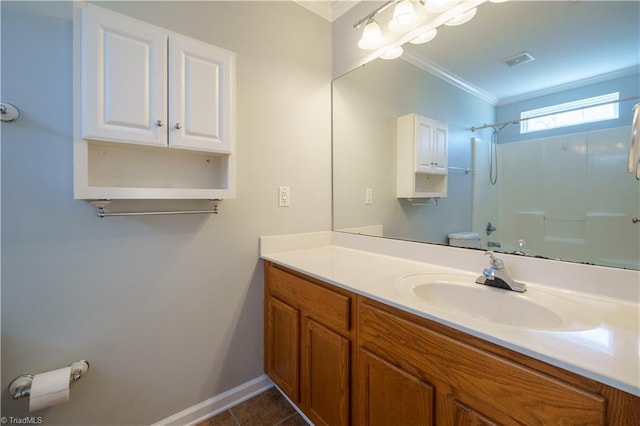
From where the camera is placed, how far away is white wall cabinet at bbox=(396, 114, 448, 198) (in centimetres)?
144

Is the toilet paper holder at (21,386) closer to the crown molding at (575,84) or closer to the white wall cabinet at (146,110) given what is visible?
the white wall cabinet at (146,110)

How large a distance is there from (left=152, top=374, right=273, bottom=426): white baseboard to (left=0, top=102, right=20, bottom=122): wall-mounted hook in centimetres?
147

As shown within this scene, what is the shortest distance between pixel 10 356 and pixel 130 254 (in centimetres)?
52

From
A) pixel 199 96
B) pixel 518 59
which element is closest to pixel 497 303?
pixel 518 59

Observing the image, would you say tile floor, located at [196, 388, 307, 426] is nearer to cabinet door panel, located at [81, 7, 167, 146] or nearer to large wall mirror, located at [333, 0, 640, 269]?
large wall mirror, located at [333, 0, 640, 269]

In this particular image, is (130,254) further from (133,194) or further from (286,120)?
(286,120)

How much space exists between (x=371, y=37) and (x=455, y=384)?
1.75 meters

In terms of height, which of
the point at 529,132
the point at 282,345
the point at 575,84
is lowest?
the point at 282,345

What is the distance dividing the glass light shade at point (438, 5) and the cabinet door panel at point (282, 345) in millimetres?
1654

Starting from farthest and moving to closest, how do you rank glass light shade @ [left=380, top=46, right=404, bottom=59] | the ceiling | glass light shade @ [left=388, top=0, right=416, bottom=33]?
glass light shade @ [left=380, top=46, right=404, bottom=59] → glass light shade @ [left=388, top=0, right=416, bottom=33] → the ceiling

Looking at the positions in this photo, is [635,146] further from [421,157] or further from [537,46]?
[421,157]

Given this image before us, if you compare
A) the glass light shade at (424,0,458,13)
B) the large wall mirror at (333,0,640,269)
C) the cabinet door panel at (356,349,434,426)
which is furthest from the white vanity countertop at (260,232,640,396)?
the glass light shade at (424,0,458,13)

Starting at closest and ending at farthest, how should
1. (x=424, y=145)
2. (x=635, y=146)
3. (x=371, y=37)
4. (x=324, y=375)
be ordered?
(x=635, y=146)
(x=324, y=375)
(x=424, y=145)
(x=371, y=37)

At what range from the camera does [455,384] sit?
0.78 m
